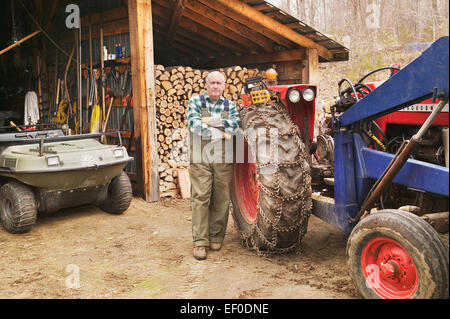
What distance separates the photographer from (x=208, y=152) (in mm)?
4145

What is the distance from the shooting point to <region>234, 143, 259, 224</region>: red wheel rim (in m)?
4.47

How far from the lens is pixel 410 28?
15508 mm

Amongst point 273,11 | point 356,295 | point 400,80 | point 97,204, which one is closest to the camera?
point 400,80

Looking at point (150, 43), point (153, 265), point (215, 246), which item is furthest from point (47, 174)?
point (150, 43)

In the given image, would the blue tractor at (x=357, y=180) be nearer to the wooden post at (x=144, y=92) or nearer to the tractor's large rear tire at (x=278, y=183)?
the tractor's large rear tire at (x=278, y=183)

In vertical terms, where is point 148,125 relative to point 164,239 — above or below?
above

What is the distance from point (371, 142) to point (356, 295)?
113cm

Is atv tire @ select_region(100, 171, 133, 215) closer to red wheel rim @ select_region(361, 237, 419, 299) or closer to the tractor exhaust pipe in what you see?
the tractor exhaust pipe

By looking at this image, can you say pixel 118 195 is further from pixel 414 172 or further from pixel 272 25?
pixel 414 172

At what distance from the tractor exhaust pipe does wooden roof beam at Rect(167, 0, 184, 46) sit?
16.2ft

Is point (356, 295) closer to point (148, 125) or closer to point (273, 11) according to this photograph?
point (148, 125)

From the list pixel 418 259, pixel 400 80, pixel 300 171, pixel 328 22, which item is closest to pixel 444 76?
pixel 400 80

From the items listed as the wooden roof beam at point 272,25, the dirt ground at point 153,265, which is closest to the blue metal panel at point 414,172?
the dirt ground at point 153,265

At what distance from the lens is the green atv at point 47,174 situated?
5.03 meters
